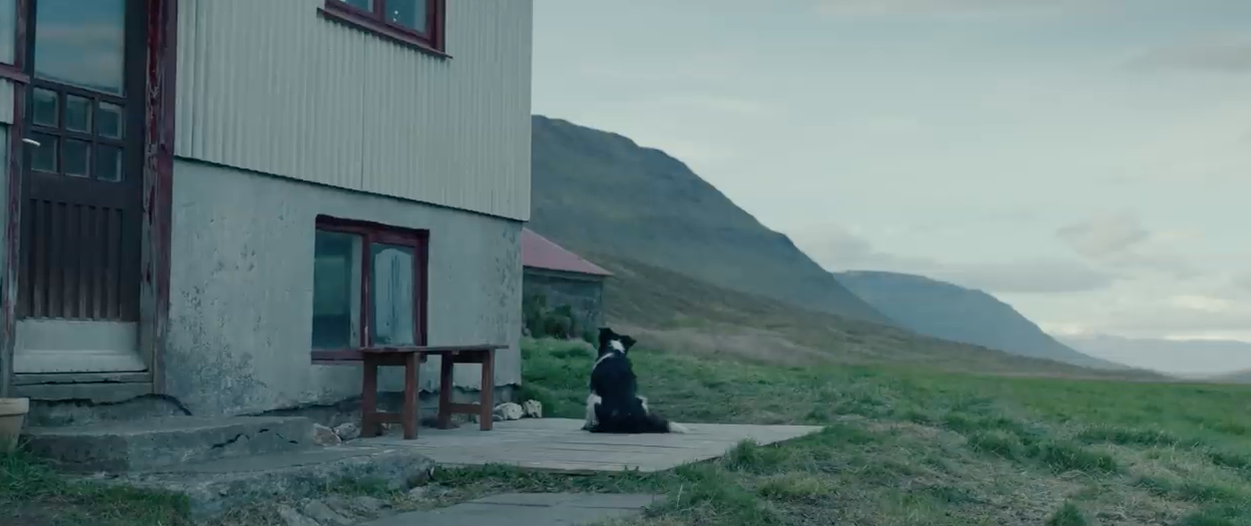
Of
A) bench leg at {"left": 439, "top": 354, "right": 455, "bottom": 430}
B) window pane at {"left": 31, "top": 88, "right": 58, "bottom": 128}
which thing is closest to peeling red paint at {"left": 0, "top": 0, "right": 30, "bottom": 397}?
window pane at {"left": 31, "top": 88, "right": 58, "bottom": 128}

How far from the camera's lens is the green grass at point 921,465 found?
23.2ft

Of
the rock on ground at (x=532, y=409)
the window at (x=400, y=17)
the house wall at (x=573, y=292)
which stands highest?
the window at (x=400, y=17)

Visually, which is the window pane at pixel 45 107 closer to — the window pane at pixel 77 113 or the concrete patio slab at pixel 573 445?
the window pane at pixel 77 113

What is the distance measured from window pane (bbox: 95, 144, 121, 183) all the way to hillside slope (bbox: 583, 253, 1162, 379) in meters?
30.9

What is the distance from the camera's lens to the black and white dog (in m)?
10.3

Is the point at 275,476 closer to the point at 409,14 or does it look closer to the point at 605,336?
the point at 605,336

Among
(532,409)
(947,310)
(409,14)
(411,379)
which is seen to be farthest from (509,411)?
(947,310)

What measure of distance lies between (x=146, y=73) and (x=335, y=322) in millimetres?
2584

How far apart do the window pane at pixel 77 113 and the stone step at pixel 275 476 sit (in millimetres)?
2194

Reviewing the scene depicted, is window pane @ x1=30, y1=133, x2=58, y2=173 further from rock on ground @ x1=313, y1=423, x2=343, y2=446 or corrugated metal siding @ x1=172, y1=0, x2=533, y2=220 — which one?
rock on ground @ x1=313, y1=423, x2=343, y2=446

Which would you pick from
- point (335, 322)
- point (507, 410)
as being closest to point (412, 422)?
point (335, 322)

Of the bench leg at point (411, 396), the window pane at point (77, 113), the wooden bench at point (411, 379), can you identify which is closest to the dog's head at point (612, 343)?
the wooden bench at point (411, 379)

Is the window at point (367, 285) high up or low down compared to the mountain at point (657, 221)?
down

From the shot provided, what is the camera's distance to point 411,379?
9641 mm
